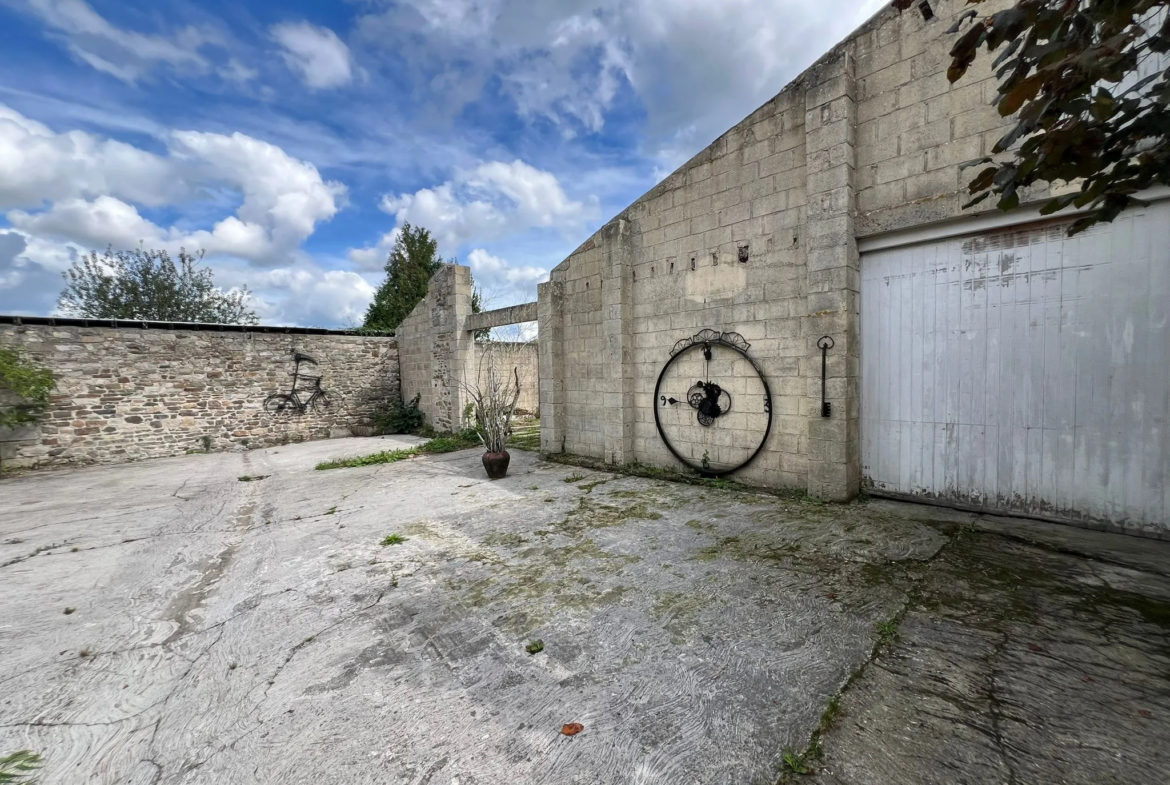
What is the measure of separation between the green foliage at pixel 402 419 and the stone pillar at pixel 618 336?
6663 millimetres

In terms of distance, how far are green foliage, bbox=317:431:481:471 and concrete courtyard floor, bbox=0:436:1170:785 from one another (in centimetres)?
360

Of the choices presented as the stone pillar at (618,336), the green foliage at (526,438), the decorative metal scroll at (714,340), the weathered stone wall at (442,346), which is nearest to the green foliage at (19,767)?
the stone pillar at (618,336)

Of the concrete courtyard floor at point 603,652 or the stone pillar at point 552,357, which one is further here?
the stone pillar at point 552,357

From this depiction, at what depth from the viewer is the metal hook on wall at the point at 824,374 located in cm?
450

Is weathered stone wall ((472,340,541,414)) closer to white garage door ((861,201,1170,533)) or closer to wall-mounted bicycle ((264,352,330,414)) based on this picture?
wall-mounted bicycle ((264,352,330,414))

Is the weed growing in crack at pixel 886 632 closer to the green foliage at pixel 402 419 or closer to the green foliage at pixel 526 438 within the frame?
the green foliage at pixel 526 438

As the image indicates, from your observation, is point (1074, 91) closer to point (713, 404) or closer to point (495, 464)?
point (713, 404)

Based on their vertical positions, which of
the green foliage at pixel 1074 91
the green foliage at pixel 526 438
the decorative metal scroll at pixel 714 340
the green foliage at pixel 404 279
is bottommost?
the green foliage at pixel 526 438

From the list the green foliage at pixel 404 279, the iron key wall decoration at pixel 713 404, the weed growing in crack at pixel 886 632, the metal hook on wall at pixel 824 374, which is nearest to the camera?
the weed growing in crack at pixel 886 632

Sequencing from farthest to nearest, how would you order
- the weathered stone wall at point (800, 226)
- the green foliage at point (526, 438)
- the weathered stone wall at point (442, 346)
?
the weathered stone wall at point (442, 346), the green foliage at point (526, 438), the weathered stone wall at point (800, 226)

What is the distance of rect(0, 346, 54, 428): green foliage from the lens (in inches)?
299

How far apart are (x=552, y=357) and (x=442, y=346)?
4.06m

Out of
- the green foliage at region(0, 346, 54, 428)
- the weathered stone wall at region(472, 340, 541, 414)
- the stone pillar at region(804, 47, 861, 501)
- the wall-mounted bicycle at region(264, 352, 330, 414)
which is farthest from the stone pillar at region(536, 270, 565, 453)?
the green foliage at region(0, 346, 54, 428)

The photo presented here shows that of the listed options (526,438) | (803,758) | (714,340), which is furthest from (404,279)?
(803,758)
